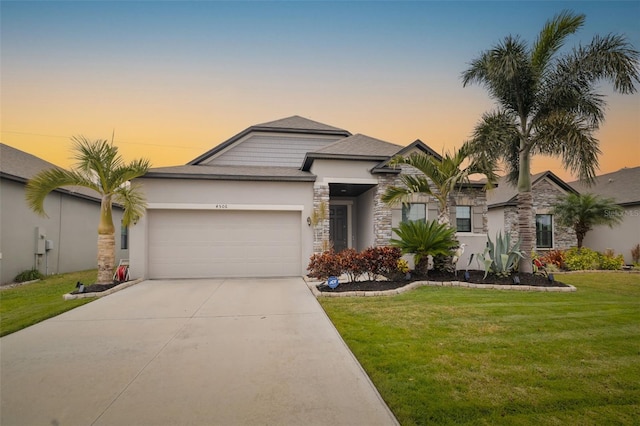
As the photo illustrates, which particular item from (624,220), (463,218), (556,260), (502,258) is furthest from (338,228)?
(624,220)

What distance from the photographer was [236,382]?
140 inches

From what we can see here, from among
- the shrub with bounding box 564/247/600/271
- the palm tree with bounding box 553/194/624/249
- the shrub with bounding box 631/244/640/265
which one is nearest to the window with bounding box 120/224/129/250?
the shrub with bounding box 564/247/600/271

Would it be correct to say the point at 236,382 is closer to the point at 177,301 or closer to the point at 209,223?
the point at 177,301

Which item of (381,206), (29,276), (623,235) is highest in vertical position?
(381,206)

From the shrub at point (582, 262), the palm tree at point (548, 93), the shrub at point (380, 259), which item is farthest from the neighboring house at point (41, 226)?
the shrub at point (582, 262)

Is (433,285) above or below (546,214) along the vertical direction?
below

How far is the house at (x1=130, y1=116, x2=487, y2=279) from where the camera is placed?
36.1 feet

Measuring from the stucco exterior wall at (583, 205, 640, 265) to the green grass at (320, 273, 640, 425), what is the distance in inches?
437

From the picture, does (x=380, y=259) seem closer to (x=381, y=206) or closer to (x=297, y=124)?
(x=381, y=206)

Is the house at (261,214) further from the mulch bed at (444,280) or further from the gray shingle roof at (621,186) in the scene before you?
the gray shingle roof at (621,186)

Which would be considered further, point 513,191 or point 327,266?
point 513,191

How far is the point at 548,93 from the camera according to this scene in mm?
9867

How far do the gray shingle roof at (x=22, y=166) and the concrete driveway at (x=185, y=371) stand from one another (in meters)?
7.23

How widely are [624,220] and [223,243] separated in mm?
18988
